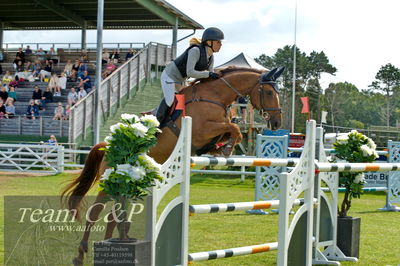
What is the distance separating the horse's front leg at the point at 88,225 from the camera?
532 centimetres

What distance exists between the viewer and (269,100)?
307 inches

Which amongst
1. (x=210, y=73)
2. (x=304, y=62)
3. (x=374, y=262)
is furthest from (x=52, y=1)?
(x=304, y=62)

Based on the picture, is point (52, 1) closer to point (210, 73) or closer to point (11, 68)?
point (11, 68)

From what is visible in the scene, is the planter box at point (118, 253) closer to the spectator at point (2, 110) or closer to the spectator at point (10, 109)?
the spectator at point (10, 109)

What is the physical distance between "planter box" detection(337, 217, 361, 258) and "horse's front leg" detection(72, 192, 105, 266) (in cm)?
251

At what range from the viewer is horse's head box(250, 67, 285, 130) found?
307 inches

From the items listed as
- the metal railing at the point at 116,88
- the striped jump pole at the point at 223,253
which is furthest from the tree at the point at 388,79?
the striped jump pole at the point at 223,253

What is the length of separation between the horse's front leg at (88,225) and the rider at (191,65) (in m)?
Answer: 2.02

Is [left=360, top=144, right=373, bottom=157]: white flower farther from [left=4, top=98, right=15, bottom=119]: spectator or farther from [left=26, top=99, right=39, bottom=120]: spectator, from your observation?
[left=4, top=98, right=15, bottom=119]: spectator

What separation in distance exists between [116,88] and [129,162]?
20778mm

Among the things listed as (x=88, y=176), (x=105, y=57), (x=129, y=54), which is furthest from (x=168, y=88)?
(x=105, y=57)

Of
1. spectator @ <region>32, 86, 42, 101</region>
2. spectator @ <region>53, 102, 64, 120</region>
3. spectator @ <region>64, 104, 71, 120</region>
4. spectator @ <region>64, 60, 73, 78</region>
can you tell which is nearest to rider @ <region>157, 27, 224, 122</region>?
spectator @ <region>64, 104, 71, 120</region>

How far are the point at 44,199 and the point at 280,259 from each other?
5.74ft

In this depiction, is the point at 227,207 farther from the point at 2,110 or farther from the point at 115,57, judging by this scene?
the point at 115,57
